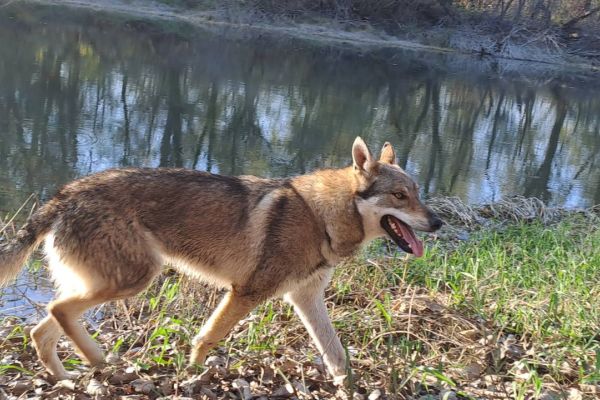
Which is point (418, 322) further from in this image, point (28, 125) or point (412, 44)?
point (412, 44)

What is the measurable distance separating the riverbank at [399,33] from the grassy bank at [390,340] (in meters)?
31.8

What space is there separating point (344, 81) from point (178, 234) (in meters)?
21.5

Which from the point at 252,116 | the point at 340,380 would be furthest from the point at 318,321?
the point at 252,116

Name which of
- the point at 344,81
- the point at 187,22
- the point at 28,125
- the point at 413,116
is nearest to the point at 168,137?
the point at 28,125

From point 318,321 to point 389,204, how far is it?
977 millimetres

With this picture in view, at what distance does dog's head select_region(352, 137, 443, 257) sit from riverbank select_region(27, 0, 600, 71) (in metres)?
32.9

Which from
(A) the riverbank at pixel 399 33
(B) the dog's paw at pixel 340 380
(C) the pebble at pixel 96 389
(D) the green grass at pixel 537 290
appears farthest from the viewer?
(A) the riverbank at pixel 399 33

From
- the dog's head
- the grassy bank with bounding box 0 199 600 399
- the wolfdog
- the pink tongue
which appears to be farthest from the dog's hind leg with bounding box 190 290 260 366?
the pink tongue

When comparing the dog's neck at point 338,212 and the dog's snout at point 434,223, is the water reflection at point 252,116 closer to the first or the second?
the dog's neck at point 338,212

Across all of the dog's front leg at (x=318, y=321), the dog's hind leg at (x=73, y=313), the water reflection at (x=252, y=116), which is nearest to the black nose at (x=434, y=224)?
the dog's front leg at (x=318, y=321)

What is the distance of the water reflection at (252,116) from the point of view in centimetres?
1241

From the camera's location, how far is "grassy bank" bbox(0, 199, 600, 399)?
421 cm

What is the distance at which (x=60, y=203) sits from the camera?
4.28m

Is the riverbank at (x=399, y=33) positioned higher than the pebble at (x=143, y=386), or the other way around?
the pebble at (x=143, y=386)
